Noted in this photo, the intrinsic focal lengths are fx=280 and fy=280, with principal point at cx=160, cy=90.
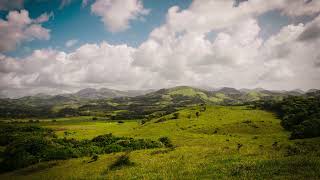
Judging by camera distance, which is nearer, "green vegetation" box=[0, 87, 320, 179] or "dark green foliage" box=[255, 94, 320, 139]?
"green vegetation" box=[0, 87, 320, 179]

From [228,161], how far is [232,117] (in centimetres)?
9957

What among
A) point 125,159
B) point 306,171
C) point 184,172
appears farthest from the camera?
point 125,159

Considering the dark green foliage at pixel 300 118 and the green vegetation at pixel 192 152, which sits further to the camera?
the dark green foliage at pixel 300 118

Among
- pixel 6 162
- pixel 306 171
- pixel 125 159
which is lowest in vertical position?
pixel 6 162

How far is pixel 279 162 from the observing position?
23.0m

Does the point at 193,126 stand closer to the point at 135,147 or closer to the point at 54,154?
the point at 135,147

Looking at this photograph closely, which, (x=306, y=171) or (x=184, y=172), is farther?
(x=184, y=172)

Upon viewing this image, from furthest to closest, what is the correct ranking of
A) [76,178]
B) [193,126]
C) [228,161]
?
1. [193,126]
2. [76,178]
3. [228,161]

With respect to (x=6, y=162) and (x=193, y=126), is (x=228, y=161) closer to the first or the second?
(x=6, y=162)

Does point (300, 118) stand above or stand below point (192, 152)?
below

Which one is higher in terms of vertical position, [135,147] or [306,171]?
[306,171]

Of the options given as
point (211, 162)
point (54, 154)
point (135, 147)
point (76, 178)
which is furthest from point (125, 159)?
point (54, 154)

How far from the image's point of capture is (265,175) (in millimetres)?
19766

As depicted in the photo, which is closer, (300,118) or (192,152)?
(192,152)
